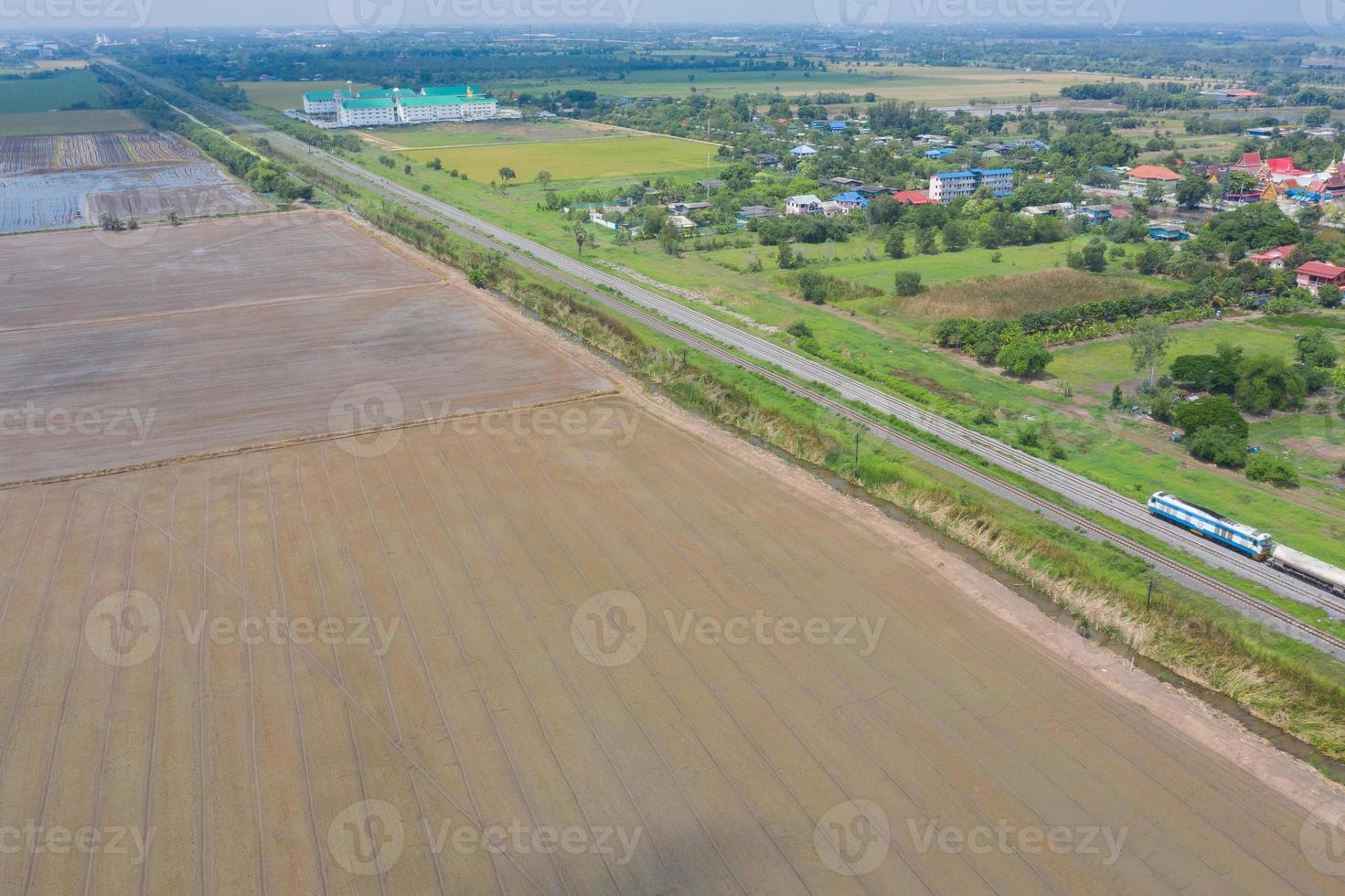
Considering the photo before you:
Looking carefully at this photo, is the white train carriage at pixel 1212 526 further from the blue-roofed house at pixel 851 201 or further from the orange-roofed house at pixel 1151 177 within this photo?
the orange-roofed house at pixel 1151 177

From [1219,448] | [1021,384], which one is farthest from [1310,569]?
[1021,384]

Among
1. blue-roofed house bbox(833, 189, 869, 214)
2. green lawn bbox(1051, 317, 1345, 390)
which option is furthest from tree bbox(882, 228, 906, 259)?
green lawn bbox(1051, 317, 1345, 390)

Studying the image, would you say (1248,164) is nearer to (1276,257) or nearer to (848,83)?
(1276,257)

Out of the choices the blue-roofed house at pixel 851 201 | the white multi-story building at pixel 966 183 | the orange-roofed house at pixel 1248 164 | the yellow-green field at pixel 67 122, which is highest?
the yellow-green field at pixel 67 122

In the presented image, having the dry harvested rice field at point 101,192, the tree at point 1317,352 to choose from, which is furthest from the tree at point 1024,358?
the dry harvested rice field at point 101,192

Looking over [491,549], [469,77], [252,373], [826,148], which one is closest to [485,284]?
[252,373]

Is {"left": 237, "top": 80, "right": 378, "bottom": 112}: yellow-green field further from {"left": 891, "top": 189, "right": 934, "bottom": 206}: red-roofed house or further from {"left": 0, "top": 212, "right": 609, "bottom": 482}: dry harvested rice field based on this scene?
{"left": 891, "top": 189, "right": 934, "bottom": 206}: red-roofed house

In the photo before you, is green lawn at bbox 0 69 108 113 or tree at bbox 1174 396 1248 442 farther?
green lawn at bbox 0 69 108 113
